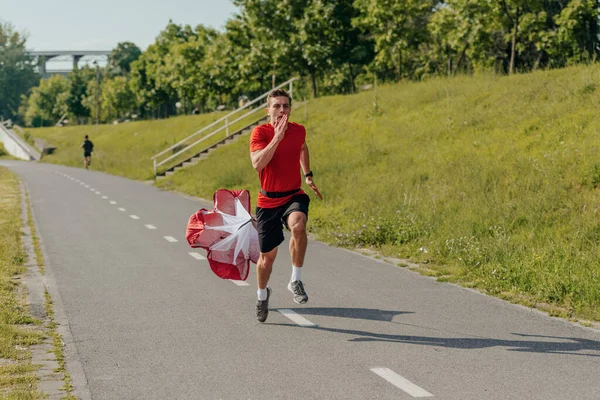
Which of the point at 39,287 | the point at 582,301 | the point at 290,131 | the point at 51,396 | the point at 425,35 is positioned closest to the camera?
the point at 51,396

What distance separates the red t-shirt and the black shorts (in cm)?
5

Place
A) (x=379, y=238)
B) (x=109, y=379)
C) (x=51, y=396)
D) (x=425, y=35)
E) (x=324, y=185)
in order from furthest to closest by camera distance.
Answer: (x=425, y=35)
(x=324, y=185)
(x=379, y=238)
(x=109, y=379)
(x=51, y=396)

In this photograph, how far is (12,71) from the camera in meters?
167

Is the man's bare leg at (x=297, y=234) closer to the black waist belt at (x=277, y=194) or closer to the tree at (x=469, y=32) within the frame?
the black waist belt at (x=277, y=194)

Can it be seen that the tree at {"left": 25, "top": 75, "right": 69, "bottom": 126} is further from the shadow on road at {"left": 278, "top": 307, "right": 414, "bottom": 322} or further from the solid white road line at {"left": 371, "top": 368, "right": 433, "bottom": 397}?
the solid white road line at {"left": 371, "top": 368, "right": 433, "bottom": 397}

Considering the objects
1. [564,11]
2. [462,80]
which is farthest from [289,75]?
[462,80]

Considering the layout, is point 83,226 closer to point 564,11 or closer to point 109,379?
point 109,379

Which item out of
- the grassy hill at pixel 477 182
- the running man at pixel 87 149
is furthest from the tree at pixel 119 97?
the grassy hill at pixel 477 182

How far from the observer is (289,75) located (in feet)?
183

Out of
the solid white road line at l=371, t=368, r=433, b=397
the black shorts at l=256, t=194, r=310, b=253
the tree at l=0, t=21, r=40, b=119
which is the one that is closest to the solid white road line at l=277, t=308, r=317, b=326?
the black shorts at l=256, t=194, r=310, b=253

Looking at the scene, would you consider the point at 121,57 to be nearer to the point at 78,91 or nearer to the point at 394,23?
the point at 78,91

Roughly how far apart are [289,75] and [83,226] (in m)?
40.3

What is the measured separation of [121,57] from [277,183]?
12824 cm

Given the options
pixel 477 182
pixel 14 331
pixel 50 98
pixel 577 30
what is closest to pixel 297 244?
pixel 14 331
